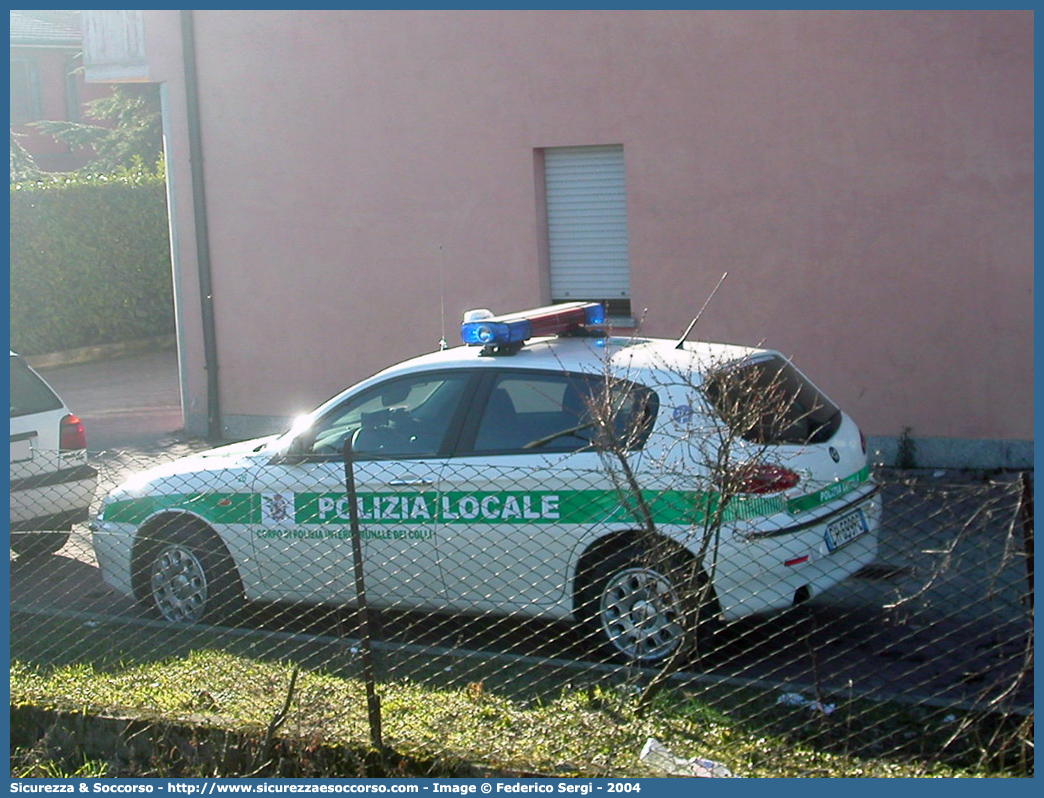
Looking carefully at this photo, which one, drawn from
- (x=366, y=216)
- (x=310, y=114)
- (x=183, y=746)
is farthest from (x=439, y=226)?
(x=183, y=746)

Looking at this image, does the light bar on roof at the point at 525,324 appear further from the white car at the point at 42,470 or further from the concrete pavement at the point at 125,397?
the concrete pavement at the point at 125,397

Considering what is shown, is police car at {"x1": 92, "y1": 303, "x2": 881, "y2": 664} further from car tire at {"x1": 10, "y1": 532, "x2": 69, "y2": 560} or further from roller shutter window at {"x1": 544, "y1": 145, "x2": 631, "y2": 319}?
roller shutter window at {"x1": 544, "y1": 145, "x2": 631, "y2": 319}

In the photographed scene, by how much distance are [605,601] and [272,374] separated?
729 centimetres

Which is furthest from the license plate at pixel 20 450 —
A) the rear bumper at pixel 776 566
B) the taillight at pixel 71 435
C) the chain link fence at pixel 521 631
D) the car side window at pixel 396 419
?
the rear bumper at pixel 776 566

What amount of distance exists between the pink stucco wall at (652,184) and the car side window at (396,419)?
4.46 meters

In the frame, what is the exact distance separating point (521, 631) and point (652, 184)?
514 cm

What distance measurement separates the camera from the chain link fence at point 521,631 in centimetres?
456

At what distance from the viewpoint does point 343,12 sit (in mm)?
11445

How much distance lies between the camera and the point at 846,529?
5.80m

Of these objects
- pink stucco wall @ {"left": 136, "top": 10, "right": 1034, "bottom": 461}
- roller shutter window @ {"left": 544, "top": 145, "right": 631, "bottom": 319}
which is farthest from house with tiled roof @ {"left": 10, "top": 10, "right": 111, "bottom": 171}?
roller shutter window @ {"left": 544, "top": 145, "right": 631, "bottom": 319}

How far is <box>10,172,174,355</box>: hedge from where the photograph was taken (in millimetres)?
18375

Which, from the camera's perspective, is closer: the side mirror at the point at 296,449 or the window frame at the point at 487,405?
the window frame at the point at 487,405

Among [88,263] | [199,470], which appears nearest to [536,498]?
[199,470]

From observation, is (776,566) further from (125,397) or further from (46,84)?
(46,84)
